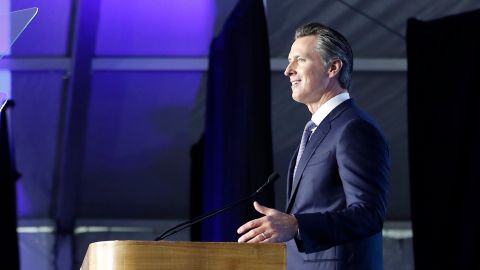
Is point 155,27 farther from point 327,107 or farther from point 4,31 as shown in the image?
point 4,31

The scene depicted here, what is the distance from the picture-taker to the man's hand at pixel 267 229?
1843mm

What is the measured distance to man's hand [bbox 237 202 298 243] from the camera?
1843 millimetres

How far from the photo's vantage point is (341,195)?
6.99 feet

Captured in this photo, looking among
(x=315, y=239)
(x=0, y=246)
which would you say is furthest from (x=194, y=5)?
(x=315, y=239)

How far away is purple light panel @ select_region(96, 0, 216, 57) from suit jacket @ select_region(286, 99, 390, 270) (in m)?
4.32

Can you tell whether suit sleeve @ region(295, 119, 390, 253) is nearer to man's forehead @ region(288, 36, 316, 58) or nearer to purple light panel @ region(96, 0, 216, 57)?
man's forehead @ region(288, 36, 316, 58)

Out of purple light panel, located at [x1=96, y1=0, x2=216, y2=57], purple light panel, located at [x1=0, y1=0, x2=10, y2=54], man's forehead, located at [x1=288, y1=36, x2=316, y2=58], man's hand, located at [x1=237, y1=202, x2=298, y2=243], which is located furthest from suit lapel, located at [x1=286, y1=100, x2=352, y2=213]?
purple light panel, located at [x1=96, y1=0, x2=216, y2=57]

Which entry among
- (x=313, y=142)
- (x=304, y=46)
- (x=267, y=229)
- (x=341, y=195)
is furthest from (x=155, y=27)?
(x=267, y=229)

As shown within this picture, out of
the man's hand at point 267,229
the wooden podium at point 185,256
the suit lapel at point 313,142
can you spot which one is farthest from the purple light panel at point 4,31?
the suit lapel at point 313,142

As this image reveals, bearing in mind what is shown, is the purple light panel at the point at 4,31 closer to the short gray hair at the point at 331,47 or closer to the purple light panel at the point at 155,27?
the short gray hair at the point at 331,47

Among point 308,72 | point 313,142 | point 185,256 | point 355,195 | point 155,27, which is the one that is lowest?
point 185,256

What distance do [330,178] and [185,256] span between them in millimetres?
476

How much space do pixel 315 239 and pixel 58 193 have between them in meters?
6.08

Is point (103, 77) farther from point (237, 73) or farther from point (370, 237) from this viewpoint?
point (370, 237)
